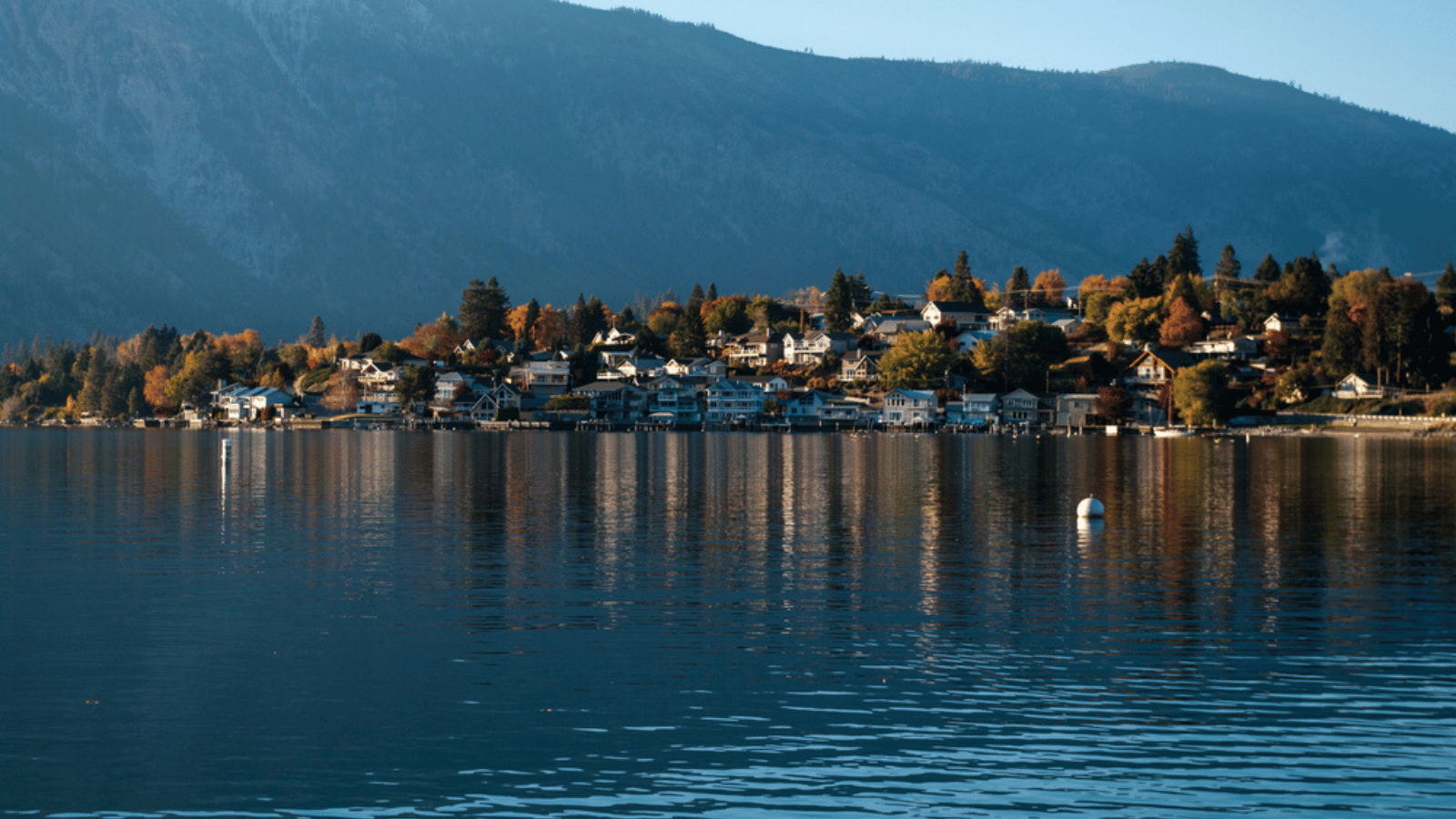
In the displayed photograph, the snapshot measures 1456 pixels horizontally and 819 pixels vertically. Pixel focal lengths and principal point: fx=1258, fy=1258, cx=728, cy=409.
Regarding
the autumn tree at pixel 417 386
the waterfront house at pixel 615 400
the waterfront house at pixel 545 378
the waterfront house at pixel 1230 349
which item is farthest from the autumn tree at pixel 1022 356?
the autumn tree at pixel 417 386

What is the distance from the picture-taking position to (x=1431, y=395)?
138 metres

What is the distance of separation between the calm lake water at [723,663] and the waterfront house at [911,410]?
11971cm

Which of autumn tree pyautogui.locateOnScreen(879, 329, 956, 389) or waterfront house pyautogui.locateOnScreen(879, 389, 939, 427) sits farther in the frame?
autumn tree pyautogui.locateOnScreen(879, 329, 956, 389)

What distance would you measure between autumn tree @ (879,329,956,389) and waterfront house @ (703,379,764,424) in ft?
59.9

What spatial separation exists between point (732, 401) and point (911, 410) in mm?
26972

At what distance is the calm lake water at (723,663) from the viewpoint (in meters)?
13.8

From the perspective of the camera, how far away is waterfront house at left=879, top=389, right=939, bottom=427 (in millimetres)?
164750

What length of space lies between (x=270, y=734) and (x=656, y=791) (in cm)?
533

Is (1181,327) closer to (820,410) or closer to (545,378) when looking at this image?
(820,410)

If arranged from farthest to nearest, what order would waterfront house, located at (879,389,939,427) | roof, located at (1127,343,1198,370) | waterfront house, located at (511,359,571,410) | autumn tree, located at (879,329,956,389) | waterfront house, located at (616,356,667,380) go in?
waterfront house, located at (616,356,667,380) < waterfront house, located at (511,359,571,410) < autumn tree, located at (879,329,956,389) < waterfront house, located at (879,389,939,427) < roof, located at (1127,343,1198,370)

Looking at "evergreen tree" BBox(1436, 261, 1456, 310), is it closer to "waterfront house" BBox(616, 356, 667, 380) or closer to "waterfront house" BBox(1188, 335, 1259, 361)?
"waterfront house" BBox(1188, 335, 1259, 361)

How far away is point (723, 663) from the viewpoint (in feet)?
64.1

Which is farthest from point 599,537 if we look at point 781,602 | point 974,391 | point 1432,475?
point 974,391

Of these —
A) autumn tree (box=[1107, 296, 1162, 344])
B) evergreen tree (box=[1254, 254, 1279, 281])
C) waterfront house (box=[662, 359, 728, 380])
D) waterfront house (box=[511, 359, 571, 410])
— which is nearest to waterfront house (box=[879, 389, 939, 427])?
waterfront house (box=[662, 359, 728, 380])
